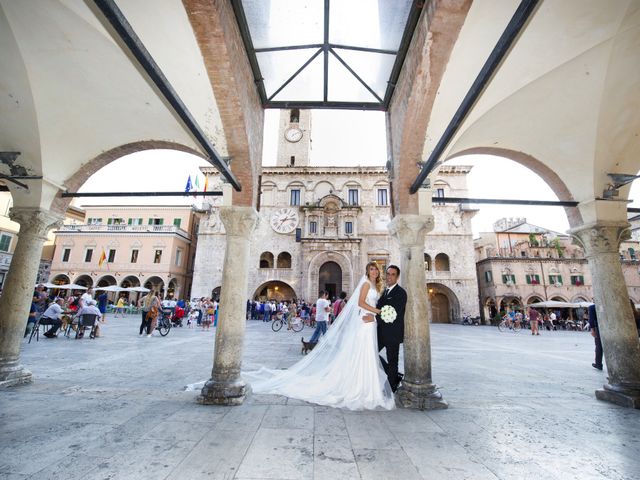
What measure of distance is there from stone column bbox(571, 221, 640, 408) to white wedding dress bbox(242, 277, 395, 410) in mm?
3414

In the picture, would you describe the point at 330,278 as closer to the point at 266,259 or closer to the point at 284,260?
the point at 284,260

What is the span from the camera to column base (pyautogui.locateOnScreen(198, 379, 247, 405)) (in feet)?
12.7

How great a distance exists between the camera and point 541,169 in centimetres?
583

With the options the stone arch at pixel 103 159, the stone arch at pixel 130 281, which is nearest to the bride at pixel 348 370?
the stone arch at pixel 103 159

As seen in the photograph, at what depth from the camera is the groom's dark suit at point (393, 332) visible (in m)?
4.27

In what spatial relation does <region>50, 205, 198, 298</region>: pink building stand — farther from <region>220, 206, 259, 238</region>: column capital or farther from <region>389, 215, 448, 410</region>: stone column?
<region>389, 215, 448, 410</region>: stone column

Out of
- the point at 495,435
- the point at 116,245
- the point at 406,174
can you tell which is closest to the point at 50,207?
the point at 406,174

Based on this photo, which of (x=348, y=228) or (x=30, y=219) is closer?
(x=30, y=219)

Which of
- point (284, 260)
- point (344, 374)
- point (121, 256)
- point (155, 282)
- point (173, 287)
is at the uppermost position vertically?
A: point (121, 256)

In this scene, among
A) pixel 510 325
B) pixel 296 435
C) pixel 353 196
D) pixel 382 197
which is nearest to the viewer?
pixel 296 435

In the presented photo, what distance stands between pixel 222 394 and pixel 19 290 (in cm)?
393

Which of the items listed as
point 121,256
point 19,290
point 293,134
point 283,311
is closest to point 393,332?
point 19,290

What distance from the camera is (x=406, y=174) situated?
4836mm

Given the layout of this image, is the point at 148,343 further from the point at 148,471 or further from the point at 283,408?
the point at 148,471
